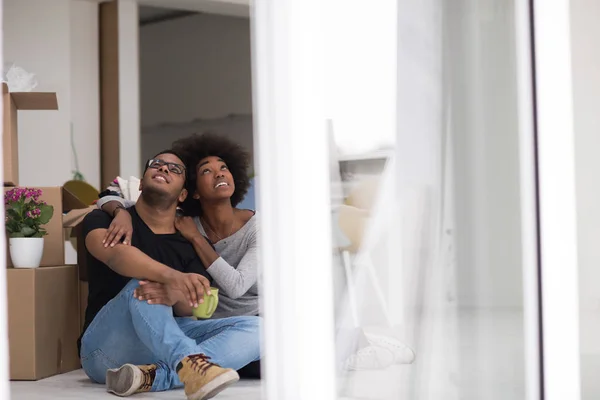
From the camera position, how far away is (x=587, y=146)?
2107 mm

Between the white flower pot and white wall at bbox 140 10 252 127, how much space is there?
4.66 metres

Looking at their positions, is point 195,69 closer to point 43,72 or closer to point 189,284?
point 43,72

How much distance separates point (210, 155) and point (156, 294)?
66 centimetres

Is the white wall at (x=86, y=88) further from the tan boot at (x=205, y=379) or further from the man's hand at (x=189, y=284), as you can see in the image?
the tan boot at (x=205, y=379)

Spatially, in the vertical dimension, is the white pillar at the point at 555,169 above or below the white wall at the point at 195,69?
below

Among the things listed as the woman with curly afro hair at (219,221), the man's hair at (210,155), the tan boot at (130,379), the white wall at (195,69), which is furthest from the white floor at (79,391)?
the white wall at (195,69)

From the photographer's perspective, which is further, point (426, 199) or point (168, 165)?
point (168, 165)

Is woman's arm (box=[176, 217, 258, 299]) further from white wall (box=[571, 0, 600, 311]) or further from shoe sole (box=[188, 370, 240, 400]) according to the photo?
white wall (box=[571, 0, 600, 311])

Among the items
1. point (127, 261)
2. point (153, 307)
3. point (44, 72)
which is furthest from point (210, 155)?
point (44, 72)

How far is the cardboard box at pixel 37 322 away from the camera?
330 centimetres

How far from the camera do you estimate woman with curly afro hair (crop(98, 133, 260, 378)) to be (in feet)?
10.4

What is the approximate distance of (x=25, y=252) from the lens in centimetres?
341

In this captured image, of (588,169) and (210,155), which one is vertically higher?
(210,155)

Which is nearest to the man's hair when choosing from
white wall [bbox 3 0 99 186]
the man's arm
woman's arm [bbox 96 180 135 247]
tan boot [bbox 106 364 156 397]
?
woman's arm [bbox 96 180 135 247]
